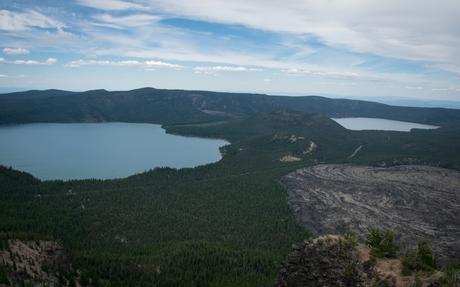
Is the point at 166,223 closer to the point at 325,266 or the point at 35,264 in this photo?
the point at 35,264

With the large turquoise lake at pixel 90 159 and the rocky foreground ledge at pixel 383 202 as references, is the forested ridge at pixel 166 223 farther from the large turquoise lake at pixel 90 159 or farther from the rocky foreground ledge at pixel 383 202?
the large turquoise lake at pixel 90 159

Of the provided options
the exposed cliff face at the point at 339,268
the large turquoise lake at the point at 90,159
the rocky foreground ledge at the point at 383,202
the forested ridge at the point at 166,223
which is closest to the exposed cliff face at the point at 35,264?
the forested ridge at the point at 166,223

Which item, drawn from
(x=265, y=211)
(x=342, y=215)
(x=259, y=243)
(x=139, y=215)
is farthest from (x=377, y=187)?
(x=139, y=215)

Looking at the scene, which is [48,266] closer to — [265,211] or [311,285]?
[311,285]

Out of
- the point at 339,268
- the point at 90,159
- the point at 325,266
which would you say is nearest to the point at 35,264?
the point at 325,266

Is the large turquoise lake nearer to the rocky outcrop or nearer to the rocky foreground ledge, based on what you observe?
the rocky foreground ledge

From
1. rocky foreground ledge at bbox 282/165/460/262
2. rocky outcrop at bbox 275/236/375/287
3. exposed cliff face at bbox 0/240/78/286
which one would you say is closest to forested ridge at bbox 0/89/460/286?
exposed cliff face at bbox 0/240/78/286
